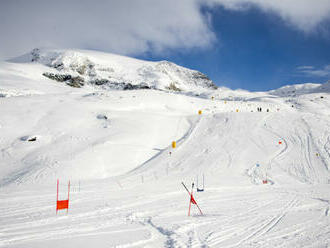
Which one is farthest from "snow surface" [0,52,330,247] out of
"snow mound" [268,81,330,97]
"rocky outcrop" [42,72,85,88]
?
"snow mound" [268,81,330,97]

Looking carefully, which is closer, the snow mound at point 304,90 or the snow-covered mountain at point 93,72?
the snow mound at point 304,90

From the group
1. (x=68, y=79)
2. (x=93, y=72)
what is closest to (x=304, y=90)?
(x=93, y=72)

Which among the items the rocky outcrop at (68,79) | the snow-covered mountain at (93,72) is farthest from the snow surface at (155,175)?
the snow-covered mountain at (93,72)

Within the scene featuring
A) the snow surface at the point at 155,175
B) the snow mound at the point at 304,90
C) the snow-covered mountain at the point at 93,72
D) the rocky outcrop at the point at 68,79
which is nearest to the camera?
the snow surface at the point at 155,175

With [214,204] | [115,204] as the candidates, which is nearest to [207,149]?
[214,204]

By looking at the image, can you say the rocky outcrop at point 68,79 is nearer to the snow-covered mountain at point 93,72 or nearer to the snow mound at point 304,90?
the snow-covered mountain at point 93,72

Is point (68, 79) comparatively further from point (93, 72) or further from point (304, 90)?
point (304, 90)

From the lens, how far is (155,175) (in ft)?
43.2

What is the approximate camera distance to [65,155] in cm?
1520

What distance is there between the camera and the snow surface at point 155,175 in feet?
18.7

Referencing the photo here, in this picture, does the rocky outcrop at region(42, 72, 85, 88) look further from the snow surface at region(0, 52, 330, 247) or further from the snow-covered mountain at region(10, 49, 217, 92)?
the snow surface at region(0, 52, 330, 247)

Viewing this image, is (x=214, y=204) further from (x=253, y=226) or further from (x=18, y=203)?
(x=18, y=203)

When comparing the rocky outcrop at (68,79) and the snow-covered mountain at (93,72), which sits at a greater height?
the snow-covered mountain at (93,72)

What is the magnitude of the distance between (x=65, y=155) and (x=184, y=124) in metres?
12.8
